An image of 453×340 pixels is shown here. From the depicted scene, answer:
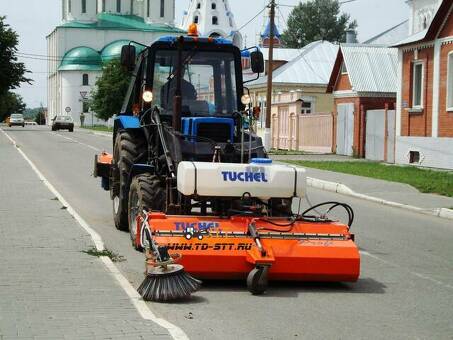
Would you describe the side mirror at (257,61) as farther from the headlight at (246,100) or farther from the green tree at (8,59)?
the green tree at (8,59)

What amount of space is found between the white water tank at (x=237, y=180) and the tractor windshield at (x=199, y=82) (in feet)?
7.98

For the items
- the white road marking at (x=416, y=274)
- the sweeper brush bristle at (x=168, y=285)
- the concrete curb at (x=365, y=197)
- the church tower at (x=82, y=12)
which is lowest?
the concrete curb at (x=365, y=197)

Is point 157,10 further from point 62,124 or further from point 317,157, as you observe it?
point 317,157

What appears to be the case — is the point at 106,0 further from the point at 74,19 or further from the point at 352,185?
the point at 352,185

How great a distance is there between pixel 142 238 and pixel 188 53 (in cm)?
344

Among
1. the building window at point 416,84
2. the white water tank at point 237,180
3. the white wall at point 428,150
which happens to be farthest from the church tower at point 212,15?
the white water tank at point 237,180

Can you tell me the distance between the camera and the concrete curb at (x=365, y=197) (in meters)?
16.1

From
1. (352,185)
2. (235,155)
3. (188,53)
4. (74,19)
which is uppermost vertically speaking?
(74,19)

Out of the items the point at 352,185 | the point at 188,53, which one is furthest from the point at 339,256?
the point at 352,185

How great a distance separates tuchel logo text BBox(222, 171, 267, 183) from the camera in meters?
8.83

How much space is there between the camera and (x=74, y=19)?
118m

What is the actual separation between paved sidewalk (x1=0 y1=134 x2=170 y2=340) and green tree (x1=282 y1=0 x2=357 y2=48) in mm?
98749

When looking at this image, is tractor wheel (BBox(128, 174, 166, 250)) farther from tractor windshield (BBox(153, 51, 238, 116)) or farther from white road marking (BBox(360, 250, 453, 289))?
white road marking (BBox(360, 250, 453, 289))

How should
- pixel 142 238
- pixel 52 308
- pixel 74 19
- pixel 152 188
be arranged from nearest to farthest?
pixel 52 308
pixel 142 238
pixel 152 188
pixel 74 19
